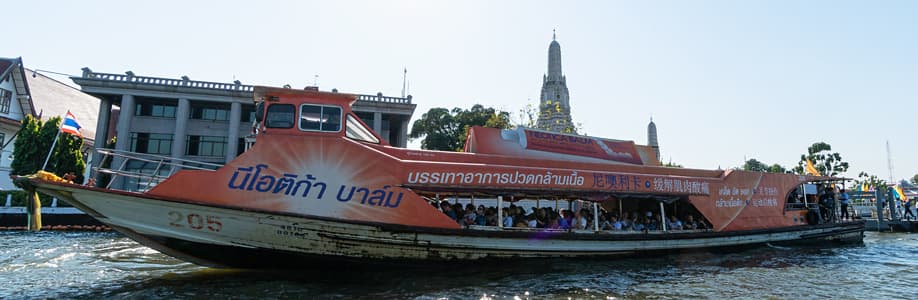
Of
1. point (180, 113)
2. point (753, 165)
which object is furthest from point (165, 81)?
point (753, 165)

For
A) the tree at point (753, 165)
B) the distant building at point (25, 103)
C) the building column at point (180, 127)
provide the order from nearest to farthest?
the distant building at point (25, 103), the building column at point (180, 127), the tree at point (753, 165)

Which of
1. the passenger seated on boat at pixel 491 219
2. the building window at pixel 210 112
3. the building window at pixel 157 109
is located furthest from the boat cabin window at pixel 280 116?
the building window at pixel 157 109

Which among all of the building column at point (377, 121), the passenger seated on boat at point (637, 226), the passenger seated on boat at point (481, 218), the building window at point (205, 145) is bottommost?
the passenger seated on boat at point (637, 226)

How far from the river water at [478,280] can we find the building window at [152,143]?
17.2 m

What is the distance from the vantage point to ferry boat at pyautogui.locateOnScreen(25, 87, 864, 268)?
6.90 meters

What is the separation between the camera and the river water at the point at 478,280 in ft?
22.0

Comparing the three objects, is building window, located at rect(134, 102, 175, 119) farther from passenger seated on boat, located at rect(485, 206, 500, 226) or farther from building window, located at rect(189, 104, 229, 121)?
passenger seated on boat, located at rect(485, 206, 500, 226)

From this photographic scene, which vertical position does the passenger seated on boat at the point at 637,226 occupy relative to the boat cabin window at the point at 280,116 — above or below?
below

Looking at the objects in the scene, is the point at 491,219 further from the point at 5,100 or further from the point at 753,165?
the point at 753,165

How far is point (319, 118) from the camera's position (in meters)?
7.70

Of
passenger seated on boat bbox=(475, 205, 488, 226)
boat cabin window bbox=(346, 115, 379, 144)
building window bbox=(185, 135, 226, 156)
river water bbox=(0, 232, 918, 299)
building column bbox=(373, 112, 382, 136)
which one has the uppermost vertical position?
building column bbox=(373, 112, 382, 136)

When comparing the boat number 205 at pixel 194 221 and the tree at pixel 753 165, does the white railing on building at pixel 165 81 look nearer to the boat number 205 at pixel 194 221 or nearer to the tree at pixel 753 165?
the boat number 205 at pixel 194 221

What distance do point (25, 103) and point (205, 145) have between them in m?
11.0

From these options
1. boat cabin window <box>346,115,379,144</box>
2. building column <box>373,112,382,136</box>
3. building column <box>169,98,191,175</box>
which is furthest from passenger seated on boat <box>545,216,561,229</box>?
building column <box>169,98,191,175</box>
